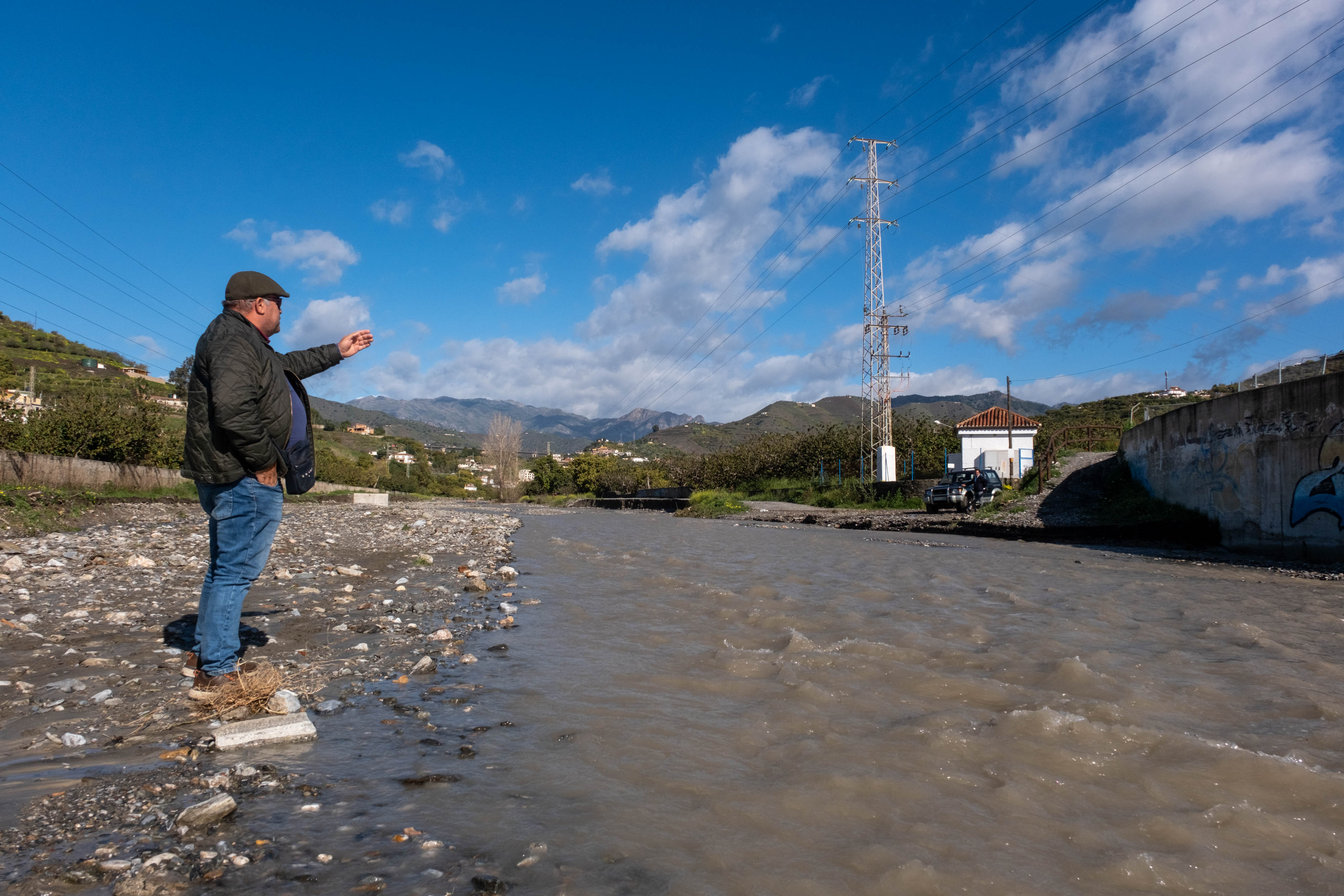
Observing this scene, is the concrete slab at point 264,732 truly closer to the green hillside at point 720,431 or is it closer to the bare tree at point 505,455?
the bare tree at point 505,455

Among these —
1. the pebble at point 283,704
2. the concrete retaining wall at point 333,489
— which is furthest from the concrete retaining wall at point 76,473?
the pebble at point 283,704

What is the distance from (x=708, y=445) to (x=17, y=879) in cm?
11631

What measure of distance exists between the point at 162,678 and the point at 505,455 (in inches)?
2750

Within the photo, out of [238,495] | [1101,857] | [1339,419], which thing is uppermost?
[1339,419]

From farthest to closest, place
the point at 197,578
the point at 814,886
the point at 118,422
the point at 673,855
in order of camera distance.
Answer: the point at 118,422
the point at 197,578
the point at 673,855
the point at 814,886

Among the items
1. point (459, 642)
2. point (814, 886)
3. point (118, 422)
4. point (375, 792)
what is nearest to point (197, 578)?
point (459, 642)

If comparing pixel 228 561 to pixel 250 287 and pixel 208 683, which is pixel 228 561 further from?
pixel 250 287

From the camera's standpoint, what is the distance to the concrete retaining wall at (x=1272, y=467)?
1114cm

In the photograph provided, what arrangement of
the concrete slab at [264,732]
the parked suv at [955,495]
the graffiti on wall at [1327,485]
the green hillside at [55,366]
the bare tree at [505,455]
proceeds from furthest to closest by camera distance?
1. the bare tree at [505,455]
2. the green hillside at [55,366]
3. the parked suv at [955,495]
4. the graffiti on wall at [1327,485]
5. the concrete slab at [264,732]

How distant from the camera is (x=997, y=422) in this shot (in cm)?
4359

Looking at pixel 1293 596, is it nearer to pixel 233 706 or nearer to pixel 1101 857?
pixel 1101 857

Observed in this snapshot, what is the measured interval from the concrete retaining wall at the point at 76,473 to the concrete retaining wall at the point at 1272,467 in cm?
2285

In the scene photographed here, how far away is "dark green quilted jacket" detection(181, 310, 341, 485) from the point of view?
10.5 ft

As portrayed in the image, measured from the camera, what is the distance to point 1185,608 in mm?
6867
